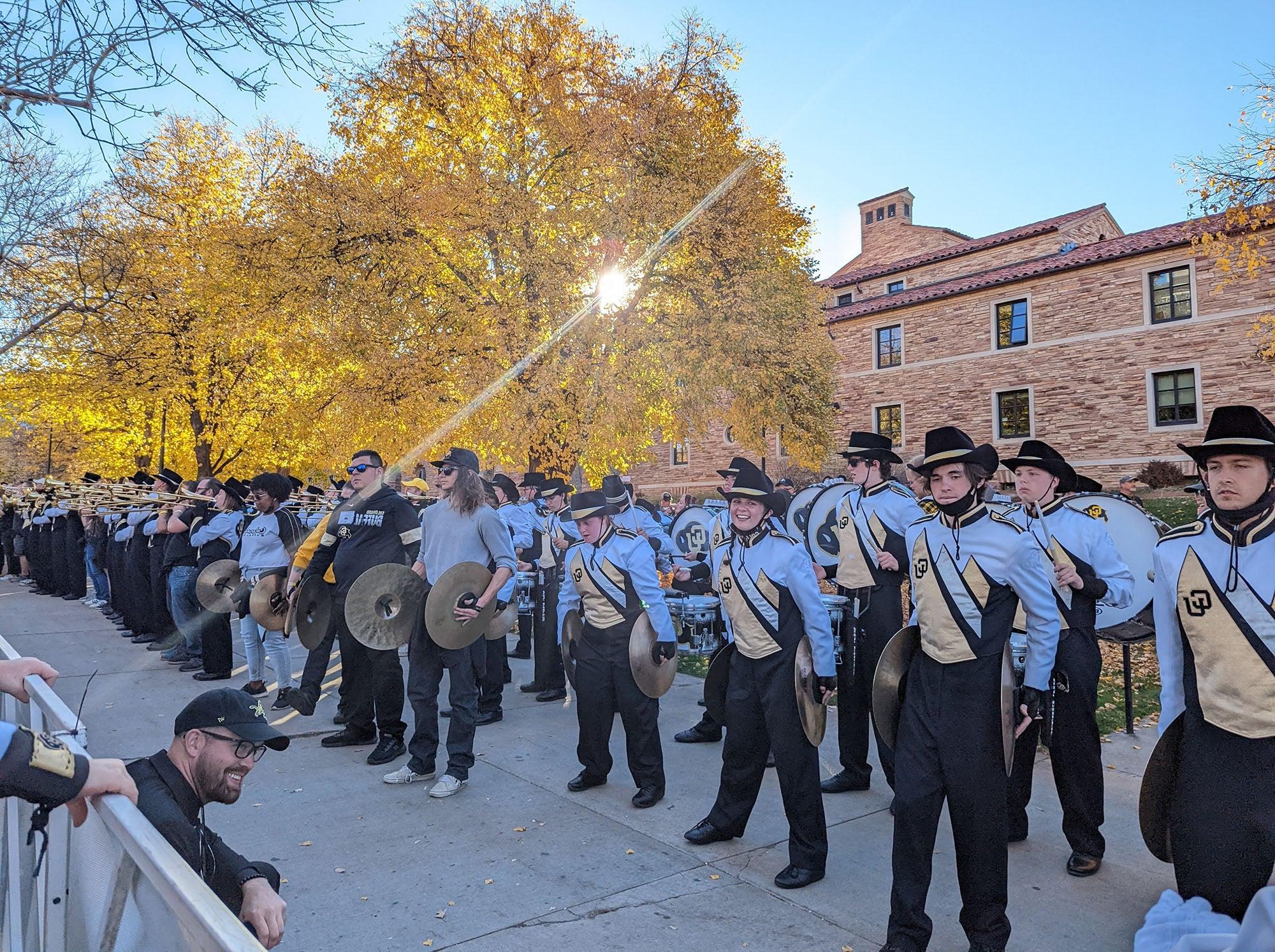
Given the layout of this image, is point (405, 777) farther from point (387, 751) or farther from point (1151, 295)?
point (1151, 295)

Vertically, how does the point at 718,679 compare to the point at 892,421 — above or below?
below

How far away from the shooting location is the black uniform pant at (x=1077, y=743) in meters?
4.54

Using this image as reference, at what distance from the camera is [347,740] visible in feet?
22.5

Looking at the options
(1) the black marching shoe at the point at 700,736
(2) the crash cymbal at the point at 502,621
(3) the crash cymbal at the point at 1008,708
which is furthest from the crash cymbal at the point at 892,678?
(2) the crash cymbal at the point at 502,621

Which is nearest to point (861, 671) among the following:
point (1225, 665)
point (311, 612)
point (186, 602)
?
point (1225, 665)

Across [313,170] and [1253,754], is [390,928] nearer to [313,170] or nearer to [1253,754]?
[1253,754]

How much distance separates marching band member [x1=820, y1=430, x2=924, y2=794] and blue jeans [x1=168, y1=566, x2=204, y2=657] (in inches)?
286

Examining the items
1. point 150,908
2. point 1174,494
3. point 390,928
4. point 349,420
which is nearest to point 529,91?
point 349,420

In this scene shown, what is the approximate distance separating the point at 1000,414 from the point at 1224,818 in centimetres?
3031

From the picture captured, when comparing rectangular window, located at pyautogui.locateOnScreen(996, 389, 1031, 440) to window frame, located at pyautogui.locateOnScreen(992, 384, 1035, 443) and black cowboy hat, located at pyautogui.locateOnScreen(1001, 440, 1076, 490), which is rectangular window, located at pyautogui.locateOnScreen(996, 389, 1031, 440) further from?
black cowboy hat, located at pyautogui.locateOnScreen(1001, 440, 1076, 490)

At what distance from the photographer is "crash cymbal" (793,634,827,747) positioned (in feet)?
14.6

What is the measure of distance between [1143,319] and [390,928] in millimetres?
29784

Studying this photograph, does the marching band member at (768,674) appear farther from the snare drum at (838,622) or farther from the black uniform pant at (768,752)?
the snare drum at (838,622)

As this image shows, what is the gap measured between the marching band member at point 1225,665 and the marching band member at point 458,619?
13.7ft
